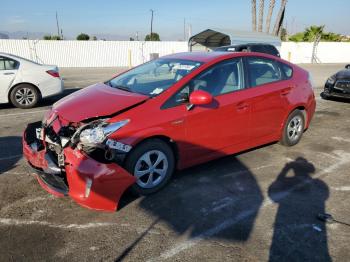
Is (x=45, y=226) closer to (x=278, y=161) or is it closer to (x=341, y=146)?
(x=278, y=161)

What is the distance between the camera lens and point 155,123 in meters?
3.68

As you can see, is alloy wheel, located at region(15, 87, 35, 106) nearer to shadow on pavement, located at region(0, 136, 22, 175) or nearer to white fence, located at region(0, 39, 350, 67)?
shadow on pavement, located at region(0, 136, 22, 175)

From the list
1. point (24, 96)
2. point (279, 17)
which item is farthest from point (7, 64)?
point (279, 17)

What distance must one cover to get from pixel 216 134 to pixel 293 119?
1.88 meters

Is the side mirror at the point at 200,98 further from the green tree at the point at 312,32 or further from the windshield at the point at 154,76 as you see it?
the green tree at the point at 312,32

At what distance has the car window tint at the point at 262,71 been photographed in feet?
15.6

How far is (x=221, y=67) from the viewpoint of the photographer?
4.43 meters

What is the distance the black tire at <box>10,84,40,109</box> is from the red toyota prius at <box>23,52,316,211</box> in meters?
4.72

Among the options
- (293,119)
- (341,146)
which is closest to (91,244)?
(293,119)

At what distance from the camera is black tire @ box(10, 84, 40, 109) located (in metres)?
8.54

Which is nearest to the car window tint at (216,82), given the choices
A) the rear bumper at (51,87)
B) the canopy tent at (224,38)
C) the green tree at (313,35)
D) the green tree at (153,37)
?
the rear bumper at (51,87)

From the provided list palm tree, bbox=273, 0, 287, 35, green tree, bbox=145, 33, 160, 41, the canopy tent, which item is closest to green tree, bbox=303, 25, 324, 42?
palm tree, bbox=273, 0, 287, 35

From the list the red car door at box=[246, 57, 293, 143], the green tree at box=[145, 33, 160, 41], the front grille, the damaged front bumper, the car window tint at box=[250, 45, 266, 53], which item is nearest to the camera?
the damaged front bumper

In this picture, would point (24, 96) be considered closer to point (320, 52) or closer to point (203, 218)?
point (203, 218)
